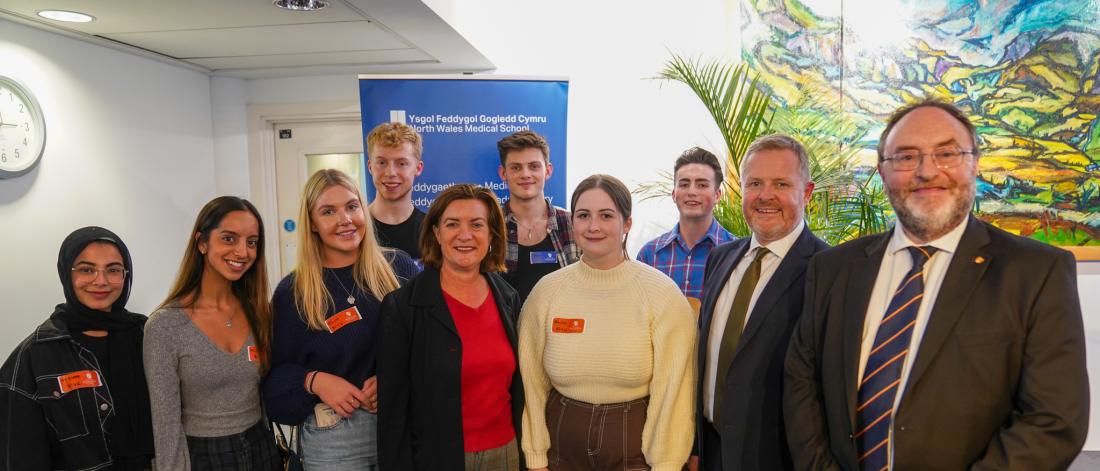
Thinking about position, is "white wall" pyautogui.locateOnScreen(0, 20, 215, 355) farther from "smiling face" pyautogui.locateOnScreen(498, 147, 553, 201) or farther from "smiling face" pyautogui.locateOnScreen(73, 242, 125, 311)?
"smiling face" pyautogui.locateOnScreen(498, 147, 553, 201)

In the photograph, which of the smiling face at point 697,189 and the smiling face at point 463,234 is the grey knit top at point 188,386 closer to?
the smiling face at point 463,234

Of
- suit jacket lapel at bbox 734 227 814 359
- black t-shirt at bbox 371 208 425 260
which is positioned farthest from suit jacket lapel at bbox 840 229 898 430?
black t-shirt at bbox 371 208 425 260

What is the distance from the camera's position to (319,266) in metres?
2.38

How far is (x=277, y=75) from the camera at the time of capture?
5.09 meters

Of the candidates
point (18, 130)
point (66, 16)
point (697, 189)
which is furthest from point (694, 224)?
point (18, 130)

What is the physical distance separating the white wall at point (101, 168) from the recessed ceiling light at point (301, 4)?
4.70ft

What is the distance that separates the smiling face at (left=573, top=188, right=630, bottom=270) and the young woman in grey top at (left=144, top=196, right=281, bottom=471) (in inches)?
46.2

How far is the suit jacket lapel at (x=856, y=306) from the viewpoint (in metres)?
1.65

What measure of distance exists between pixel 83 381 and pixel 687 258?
2439mm

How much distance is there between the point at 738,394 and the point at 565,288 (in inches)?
26.2

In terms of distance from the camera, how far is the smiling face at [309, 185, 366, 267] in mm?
2361

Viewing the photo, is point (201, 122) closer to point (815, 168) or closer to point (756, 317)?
point (815, 168)

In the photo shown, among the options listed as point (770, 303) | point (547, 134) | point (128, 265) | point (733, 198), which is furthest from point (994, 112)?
point (128, 265)

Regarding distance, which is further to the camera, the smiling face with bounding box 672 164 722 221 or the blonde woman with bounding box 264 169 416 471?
the smiling face with bounding box 672 164 722 221
